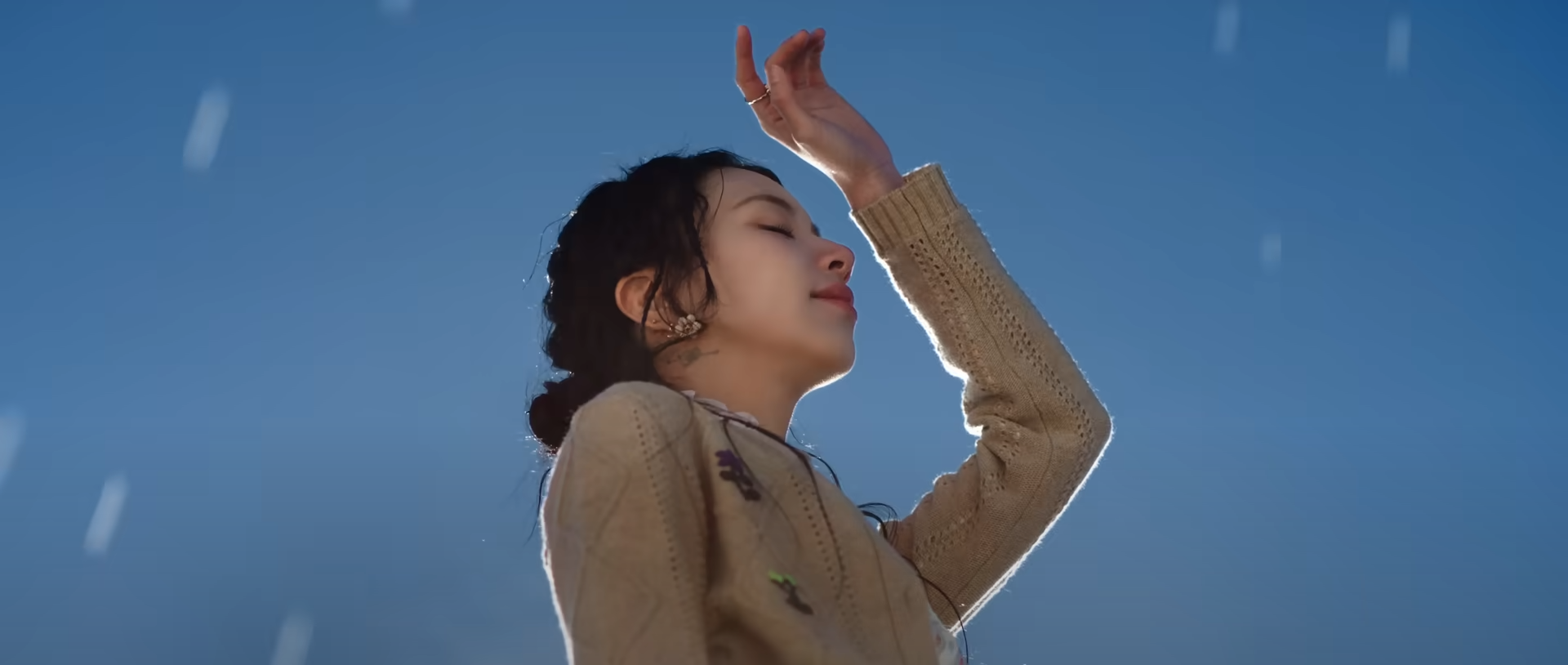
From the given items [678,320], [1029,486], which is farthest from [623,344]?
[1029,486]

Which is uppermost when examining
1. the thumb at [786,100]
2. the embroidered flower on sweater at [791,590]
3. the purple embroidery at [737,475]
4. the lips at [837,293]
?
the thumb at [786,100]

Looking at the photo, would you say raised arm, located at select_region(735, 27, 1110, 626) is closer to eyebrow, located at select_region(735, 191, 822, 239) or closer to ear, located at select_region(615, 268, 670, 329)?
eyebrow, located at select_region(735, 191, 822, 239)

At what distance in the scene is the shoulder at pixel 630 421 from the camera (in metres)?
1.34

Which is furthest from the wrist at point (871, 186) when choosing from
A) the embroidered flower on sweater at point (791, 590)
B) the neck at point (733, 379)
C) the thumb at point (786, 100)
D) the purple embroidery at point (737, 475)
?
the embroidered flower on sweater at point (791, 590)

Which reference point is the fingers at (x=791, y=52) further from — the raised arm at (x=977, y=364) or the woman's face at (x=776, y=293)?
the woman's face at (x=776, y=293)

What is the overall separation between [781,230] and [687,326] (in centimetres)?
28

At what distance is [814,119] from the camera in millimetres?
2254

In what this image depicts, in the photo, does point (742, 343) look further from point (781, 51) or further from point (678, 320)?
point (781, 51)

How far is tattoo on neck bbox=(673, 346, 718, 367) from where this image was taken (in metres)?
1.96

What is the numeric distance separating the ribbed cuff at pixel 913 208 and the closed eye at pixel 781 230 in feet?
0.83

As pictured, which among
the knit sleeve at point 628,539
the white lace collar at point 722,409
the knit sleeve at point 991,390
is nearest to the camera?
the knit sleeve at point 628,539

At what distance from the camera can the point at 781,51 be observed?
7.58ft

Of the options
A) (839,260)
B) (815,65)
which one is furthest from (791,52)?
(839,260)

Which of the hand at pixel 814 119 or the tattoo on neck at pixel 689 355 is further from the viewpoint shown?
the hand at pixel 814 119
